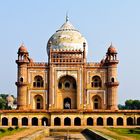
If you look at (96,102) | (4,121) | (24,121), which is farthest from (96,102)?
(4,121)

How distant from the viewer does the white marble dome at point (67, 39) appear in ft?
139

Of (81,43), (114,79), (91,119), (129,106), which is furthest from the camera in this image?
(129,106)

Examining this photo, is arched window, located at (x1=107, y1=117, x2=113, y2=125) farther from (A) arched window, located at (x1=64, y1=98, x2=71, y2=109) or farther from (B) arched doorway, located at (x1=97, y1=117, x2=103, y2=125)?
(A) arched window, located at (x1=64, y1=98, x2=71, y2=109)

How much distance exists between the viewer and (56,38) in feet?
142

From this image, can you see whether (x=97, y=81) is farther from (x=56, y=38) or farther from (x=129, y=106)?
(x=129, y=106)

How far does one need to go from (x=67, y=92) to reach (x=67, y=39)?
20.6 ft

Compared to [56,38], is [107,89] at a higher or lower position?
lower

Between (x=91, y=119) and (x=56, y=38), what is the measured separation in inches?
435

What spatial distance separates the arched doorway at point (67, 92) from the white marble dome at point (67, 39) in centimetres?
370

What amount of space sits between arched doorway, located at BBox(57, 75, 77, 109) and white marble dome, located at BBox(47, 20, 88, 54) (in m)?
3.70

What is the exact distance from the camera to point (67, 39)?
42.7 meters

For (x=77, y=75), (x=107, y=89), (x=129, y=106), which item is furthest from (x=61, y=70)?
(x=129, y=106)

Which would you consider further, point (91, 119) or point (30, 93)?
point (30, 93)

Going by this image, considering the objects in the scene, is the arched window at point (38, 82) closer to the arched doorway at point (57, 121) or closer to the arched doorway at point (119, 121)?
the arched doorway at point (57, 121)
